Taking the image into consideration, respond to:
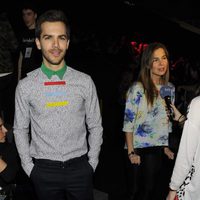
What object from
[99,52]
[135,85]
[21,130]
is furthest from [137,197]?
[99,52]

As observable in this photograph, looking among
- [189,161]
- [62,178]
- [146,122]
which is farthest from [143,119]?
[189,161]

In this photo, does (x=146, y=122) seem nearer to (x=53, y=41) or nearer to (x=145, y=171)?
(x=145, y=171)

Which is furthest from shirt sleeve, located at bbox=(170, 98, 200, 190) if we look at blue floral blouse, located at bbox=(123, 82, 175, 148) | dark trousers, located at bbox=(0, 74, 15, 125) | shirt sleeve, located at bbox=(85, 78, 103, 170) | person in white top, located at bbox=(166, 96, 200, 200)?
dark trousers, located at bbox=(0, 74, 15, 125)

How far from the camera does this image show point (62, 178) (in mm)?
2869

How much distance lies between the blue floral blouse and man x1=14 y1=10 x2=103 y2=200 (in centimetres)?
70

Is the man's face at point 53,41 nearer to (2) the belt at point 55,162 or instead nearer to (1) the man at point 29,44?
(2) the belt at point 55,162

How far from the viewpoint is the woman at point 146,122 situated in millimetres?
3596

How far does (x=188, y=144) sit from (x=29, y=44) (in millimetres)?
3718

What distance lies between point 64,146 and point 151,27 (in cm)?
661

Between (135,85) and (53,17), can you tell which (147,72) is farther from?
(53,17)

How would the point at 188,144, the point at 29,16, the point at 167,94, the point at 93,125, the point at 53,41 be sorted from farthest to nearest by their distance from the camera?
the point at 29,16 < the point at 167,94 < the point at 93,125 < the point at 53,41 < the point at 188,144

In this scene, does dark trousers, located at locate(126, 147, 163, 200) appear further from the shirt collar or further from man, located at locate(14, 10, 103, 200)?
the shirt collar

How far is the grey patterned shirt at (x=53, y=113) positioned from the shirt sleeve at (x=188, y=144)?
2.71ft

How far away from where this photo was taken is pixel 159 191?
4.62 m
